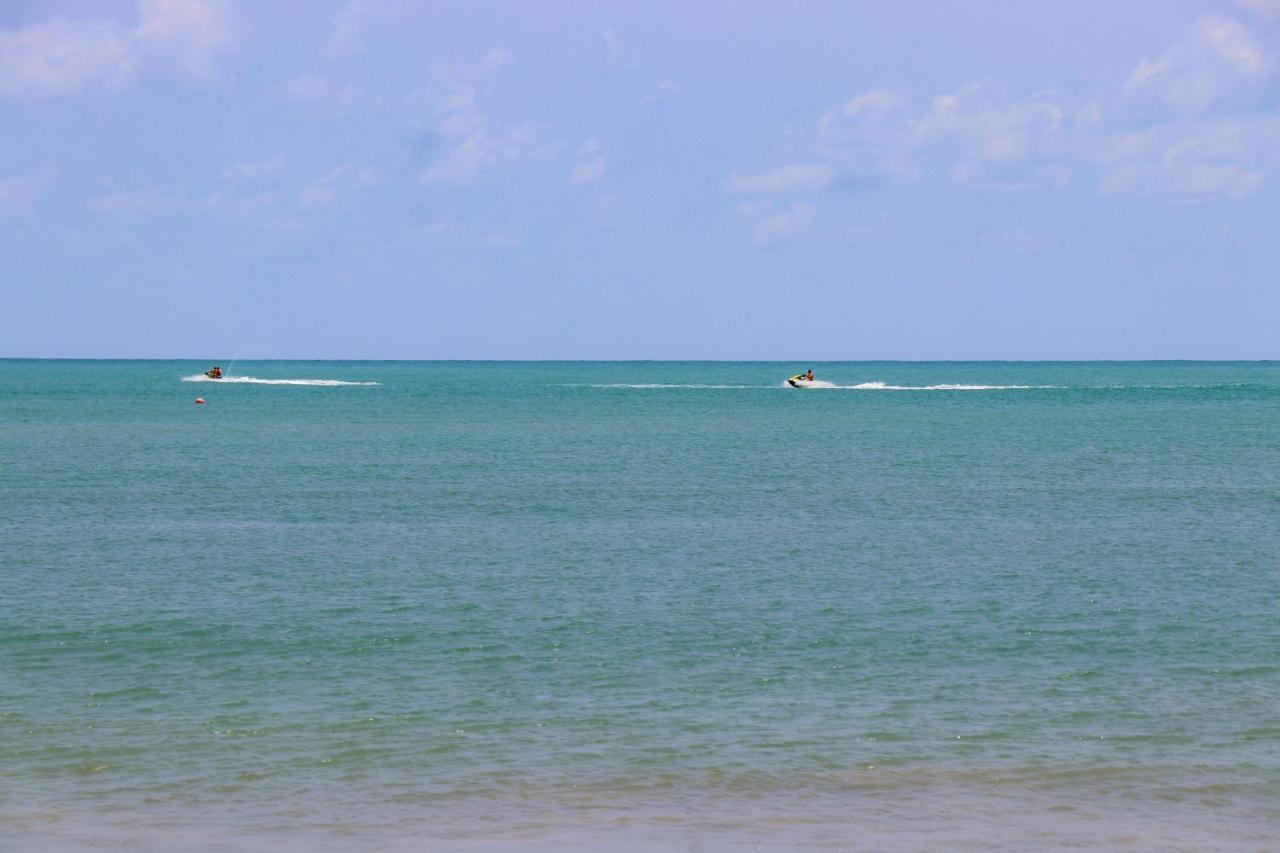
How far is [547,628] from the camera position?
30.6 m

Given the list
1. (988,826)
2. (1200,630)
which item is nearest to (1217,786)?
(988,826)

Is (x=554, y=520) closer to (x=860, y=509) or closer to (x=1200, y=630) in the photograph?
(x=860, y=509)

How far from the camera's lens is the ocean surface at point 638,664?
1917 cm

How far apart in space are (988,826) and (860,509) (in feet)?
114

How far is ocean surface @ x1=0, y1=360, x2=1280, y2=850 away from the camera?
62.9 feet

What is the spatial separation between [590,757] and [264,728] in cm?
531

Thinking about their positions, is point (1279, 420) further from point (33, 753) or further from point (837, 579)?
point (33, 753)

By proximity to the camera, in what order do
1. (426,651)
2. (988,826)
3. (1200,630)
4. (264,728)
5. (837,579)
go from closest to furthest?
(988,826) < (264,728) < (426,651) < (1200,630) < (837,579)

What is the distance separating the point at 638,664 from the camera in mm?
27250

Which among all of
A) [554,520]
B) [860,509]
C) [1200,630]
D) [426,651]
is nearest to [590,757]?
[426,651]

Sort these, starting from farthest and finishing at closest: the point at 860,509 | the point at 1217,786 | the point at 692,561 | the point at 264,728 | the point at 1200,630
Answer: the point at 860,509 → the point at 692,561 → the point at 1200,630 → the point at 264,728 → the point at 1217,786

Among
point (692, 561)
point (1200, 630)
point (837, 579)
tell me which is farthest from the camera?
point (692, 561)

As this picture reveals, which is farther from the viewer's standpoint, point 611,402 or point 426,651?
point 611,402

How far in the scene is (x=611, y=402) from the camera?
157 meters
